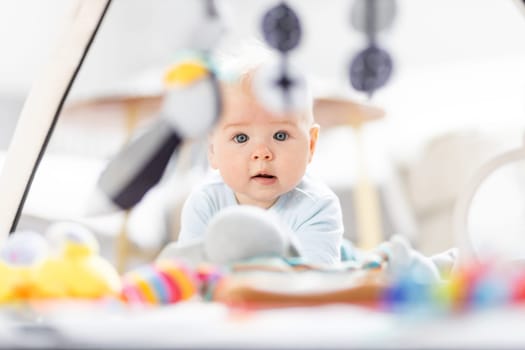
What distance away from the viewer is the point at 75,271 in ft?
1.81

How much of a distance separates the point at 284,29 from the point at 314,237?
0.36 meters

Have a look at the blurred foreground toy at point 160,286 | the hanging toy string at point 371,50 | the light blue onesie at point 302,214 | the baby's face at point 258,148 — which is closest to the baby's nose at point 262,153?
the baby's face at point 258,148

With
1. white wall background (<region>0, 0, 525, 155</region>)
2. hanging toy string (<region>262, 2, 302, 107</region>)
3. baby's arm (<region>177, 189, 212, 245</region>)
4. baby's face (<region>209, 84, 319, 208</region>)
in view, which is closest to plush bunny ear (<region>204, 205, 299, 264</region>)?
hanging toy string (<region>262, 2, 302, 107</region>)

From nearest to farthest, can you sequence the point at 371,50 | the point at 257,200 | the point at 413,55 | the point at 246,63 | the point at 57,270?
1. the point at 57,270
2. the point at 371,50
3. the point at 246,63
4. the point at 257,200
5. the point at 413,55

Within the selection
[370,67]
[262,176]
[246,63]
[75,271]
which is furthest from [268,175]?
[75,271]

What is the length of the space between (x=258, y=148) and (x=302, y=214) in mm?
116

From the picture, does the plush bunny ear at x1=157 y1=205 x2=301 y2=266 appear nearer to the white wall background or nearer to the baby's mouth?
the baby's mouth

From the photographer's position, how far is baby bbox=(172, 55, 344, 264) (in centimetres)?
85

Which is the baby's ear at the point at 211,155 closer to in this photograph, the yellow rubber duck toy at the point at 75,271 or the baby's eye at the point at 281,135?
the baby's eye at the point at 281,135

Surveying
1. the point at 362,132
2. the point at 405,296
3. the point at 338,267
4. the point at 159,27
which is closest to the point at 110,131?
the point at 159,27

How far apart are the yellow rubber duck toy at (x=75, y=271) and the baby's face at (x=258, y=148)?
292 mm

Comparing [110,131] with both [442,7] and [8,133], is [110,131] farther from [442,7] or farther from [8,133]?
[442,7]

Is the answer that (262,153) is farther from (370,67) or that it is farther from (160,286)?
(160,286)

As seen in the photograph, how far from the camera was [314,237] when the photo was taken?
91 centimetres
